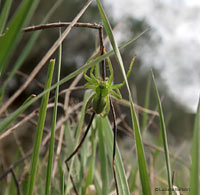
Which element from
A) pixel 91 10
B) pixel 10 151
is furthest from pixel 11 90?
pixel 91 10

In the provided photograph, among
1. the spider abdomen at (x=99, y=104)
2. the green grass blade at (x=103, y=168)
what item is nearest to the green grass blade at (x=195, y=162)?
the spider abdomen at (x=99, y=104)

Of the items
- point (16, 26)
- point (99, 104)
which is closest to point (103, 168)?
point (99, 104)

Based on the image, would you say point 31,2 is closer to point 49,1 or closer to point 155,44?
point 49,1

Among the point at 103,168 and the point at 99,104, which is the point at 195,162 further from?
the point at 103,168

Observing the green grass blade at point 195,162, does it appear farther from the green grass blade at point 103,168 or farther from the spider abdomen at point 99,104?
the green grass blade at point 103,168

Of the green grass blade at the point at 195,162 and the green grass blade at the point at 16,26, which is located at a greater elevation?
the green grass blade at the point at 16,26

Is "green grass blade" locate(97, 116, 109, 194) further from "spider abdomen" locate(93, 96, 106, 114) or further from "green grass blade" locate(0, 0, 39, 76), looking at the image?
"green grass blade" locate(0, 0, 39, 76)
